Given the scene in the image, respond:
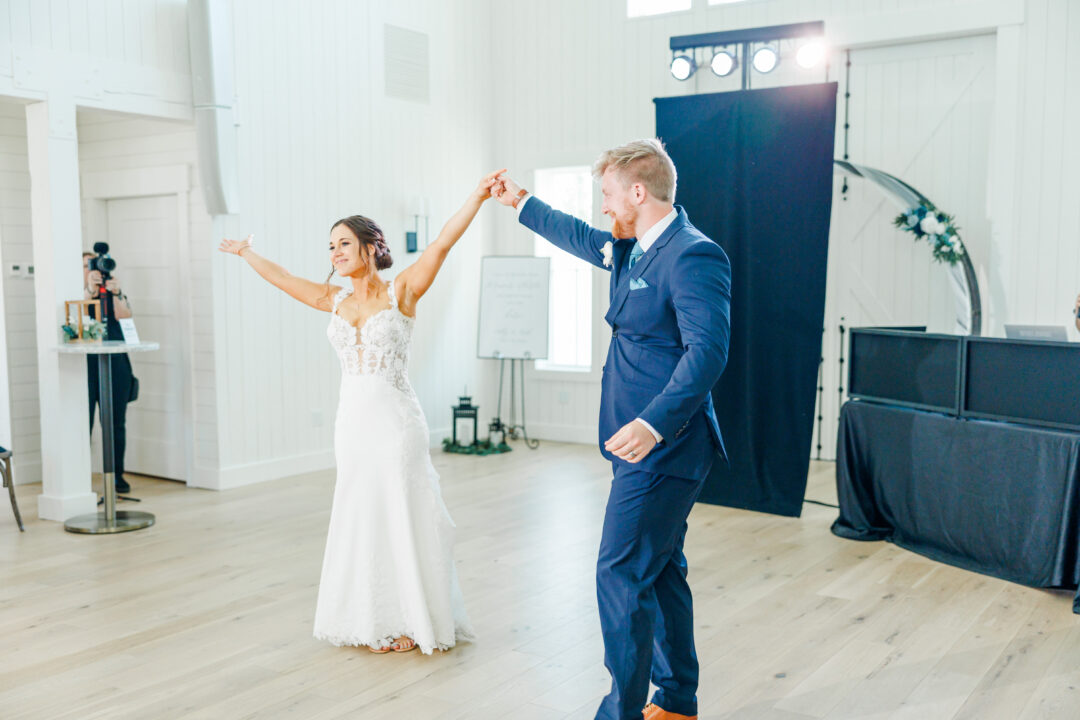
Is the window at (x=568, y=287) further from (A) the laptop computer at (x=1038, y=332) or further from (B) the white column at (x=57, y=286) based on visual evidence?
(A) the laptop computer at (x=1038, y=332)

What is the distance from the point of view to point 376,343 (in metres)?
3.61

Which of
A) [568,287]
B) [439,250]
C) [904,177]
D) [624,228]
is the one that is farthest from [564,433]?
[624,228]

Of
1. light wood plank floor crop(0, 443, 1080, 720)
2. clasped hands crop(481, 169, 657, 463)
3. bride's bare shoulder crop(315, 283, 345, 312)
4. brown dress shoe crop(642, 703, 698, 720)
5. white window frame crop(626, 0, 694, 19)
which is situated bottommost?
light wood plank floor crop(0, 443, 1080, 720)

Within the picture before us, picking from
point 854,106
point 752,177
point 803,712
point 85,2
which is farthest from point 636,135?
point 803,712

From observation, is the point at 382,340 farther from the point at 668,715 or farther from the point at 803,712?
the point at 803,712

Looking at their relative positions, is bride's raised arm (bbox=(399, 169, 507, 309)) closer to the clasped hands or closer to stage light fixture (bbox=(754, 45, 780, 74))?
the clasped hands

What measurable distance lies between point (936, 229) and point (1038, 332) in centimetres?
186

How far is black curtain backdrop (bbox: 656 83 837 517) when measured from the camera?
225 inches

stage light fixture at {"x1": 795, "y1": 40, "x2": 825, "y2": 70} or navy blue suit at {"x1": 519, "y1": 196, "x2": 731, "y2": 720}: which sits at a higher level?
stage light fixture at {"x1": 795, "y1": 40, "x2": 825, "y2": 70}

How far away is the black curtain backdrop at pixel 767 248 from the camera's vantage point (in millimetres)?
5707

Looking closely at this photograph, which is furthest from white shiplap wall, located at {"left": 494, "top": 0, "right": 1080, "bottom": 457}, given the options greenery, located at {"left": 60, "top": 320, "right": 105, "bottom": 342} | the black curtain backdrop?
greenery, located at {"left": 60, "top": 320, "right": 105, "bottom": 342}

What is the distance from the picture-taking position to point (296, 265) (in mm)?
7137

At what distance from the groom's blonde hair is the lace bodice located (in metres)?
1.28

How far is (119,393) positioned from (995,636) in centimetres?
529
